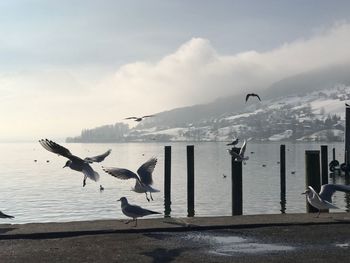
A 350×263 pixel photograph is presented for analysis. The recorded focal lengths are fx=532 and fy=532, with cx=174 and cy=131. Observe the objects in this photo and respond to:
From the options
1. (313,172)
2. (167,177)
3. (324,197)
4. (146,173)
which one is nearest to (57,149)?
(146,173)

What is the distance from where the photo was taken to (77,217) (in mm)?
29047

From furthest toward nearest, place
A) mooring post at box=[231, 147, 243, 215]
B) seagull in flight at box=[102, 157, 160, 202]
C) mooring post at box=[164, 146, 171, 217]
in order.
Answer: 1. mooring post at box=[164, 146, 171, 217]
2. mooring post at box=[231, 147, 243, 215]
3. seagull in flight at box=[102, 157, 160, 202]

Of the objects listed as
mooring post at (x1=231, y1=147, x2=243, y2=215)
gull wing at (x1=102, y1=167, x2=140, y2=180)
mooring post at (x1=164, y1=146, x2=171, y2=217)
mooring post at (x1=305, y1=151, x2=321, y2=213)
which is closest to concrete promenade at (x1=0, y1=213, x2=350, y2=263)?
gull wing at (x1=102, y1=167, x2=140, y2=180)

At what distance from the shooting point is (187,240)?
10398 millimetres

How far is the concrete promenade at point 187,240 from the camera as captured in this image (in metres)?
8.98

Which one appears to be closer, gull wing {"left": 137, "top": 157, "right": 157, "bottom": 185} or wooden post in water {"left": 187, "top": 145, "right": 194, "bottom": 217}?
gull wing {"left": 137, "top": 157, "right": 157, "bottom": 185}

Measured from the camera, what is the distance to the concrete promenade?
898 centimetres

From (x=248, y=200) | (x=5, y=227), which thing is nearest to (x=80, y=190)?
(x=248, y=200)

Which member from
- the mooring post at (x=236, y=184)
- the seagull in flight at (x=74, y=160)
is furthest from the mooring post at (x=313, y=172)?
the seagull in flight at (x=74, y=160)

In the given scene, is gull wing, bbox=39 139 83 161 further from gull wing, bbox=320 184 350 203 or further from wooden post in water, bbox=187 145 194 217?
wooden post in water, bbox=187 145 194 217

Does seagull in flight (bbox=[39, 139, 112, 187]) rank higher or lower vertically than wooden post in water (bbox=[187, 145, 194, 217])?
higher

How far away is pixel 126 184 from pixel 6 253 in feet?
138

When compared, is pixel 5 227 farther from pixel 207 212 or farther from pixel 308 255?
pixel 207 212

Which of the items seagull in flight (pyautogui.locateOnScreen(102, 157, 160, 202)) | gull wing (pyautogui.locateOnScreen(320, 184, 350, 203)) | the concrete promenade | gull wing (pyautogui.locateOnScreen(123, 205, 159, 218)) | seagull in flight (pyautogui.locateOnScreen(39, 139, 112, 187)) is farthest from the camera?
gull wing (pyautogui.locateOnScreen(320, 184, 350, 203))
